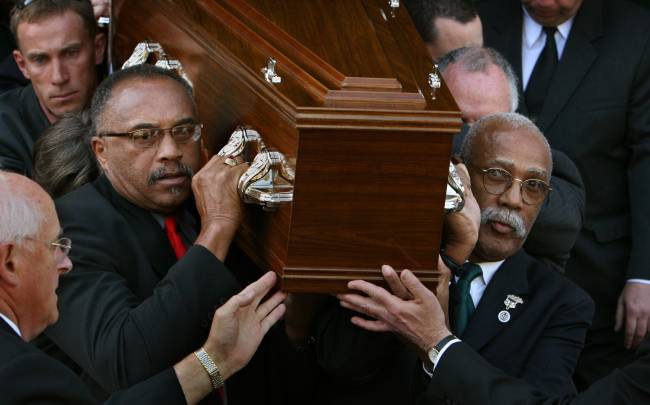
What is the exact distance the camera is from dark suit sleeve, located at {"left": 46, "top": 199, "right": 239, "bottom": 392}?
3.34 metres

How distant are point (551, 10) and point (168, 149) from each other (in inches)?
99.7

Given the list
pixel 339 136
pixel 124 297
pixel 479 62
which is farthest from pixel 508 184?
pixel 124 297

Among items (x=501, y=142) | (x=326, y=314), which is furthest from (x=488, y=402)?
(x=501, y=142)

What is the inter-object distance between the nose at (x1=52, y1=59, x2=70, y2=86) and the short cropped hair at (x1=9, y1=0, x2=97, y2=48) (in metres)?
0.19

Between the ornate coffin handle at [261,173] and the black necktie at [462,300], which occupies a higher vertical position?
the ornate coffin handle at [261,173]

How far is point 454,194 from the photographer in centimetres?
349

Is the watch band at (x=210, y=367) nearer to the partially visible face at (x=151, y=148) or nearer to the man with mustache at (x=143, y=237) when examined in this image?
the man with mustache at (x=143, y=237)

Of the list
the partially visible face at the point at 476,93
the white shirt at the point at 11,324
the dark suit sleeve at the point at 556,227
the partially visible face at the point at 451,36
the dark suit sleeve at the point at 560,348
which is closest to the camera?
the white shirt at the point at 11,324

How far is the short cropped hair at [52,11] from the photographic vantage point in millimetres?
4770

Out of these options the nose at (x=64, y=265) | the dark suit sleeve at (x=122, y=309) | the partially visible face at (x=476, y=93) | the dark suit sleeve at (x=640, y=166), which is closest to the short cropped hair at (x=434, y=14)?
the partially visible face at (x=476, y=93)

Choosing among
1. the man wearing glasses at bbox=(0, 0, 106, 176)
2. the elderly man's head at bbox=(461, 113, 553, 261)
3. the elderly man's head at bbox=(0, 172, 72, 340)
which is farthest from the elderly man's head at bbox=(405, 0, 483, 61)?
the elderly man's head at bbox=(0, 172, 72, 340)

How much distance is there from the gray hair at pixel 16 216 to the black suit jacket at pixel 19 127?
159 cm

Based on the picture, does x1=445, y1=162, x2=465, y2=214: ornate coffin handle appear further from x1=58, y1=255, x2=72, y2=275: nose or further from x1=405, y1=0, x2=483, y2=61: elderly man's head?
x1=405, y1=0, x2=483, y2=61: elderly man's head

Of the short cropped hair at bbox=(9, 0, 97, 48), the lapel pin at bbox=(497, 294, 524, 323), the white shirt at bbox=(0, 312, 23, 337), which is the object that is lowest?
the lapel pin at bbox=(497, 294, 524, 323)
